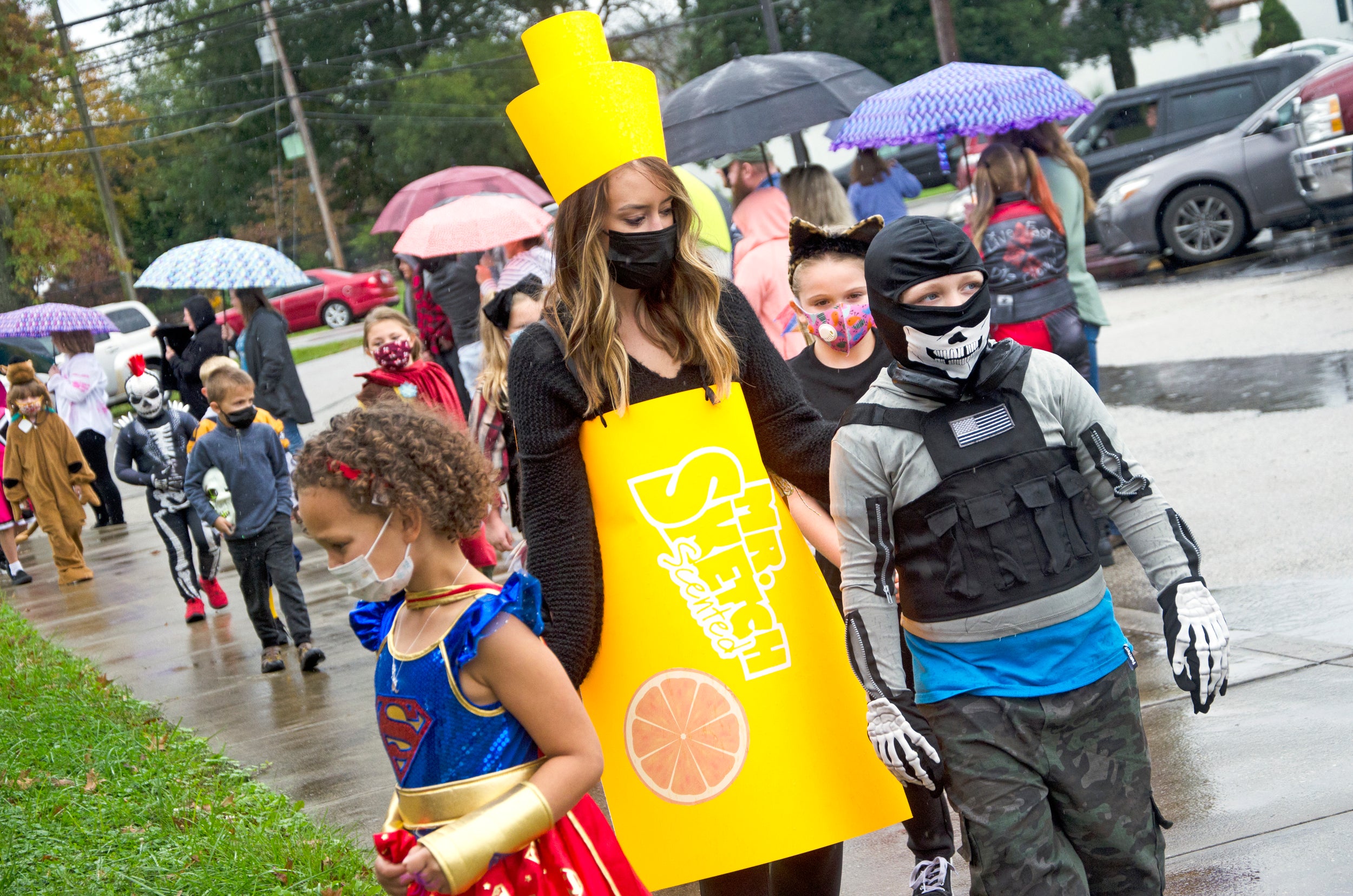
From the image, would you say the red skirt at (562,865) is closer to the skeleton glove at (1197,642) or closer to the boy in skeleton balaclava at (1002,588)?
the boy in skeleton balaclava at (1002,588)

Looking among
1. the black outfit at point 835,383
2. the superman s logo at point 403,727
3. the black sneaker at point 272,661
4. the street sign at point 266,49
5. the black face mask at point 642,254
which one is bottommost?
the black sneaker at point 272,661

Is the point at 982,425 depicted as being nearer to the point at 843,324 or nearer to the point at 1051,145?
the point at 843,324

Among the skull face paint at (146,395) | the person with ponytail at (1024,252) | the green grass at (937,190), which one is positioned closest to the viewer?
the person with ponytail at (1024,252)

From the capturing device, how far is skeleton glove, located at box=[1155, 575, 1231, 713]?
2.71 m

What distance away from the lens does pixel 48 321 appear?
1331cm

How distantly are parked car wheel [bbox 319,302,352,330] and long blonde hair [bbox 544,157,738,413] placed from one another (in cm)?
3213

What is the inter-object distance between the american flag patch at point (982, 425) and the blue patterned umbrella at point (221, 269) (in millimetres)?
7619

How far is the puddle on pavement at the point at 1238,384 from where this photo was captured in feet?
28.3

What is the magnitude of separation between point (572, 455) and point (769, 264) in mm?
3909

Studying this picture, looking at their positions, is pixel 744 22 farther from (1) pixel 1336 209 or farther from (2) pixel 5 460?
(2) pixel 5 460

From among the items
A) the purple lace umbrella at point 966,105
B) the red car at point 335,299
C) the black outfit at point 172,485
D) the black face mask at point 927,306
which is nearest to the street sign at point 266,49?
the red car at point 335,299

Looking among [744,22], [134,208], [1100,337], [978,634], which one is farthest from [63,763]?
[134,208]

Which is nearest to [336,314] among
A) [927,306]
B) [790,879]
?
[790,879]

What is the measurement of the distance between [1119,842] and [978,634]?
0.50 m
